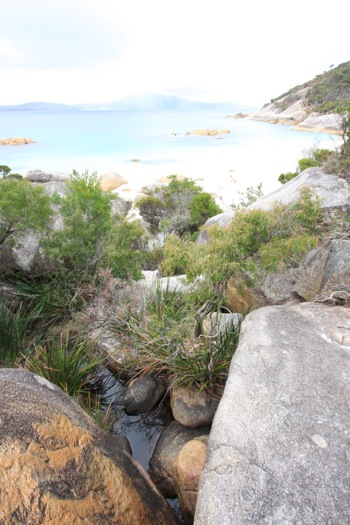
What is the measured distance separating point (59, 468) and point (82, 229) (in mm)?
3653

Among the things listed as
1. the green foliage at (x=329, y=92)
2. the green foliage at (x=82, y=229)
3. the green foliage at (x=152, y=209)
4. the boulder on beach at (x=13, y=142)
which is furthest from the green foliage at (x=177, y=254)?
the green foliage at (x=329, y=92)

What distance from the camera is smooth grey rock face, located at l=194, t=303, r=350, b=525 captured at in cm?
189

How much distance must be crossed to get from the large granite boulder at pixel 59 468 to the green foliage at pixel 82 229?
2.74 m

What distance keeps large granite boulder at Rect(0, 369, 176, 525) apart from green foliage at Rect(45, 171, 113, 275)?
2.74 meters

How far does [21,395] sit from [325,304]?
10.2 ft

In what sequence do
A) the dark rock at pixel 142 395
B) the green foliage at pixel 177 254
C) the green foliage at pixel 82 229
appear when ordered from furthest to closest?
the green foliage at pixel 82 229, the dark rock at pixel 142 395, the green foliage at pixel 177 254

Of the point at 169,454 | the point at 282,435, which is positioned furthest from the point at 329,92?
the point at 282,435

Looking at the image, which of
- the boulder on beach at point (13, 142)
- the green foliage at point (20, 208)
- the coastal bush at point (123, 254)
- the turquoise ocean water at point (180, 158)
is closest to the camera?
the green foliage at point (20, 208)

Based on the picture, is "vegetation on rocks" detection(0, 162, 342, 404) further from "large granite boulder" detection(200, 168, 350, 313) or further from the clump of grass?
"large granite boulder" detection(200, 168, 350, 313)

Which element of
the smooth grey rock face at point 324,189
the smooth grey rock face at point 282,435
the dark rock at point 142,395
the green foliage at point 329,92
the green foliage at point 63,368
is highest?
the green foliage at point 329,92

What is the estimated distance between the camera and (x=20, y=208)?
4.71 meters

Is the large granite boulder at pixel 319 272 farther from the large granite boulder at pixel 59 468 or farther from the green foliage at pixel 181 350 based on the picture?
the large granite boulder at pixel 59 468

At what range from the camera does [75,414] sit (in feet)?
8.71

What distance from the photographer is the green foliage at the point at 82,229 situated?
17.1 feet
